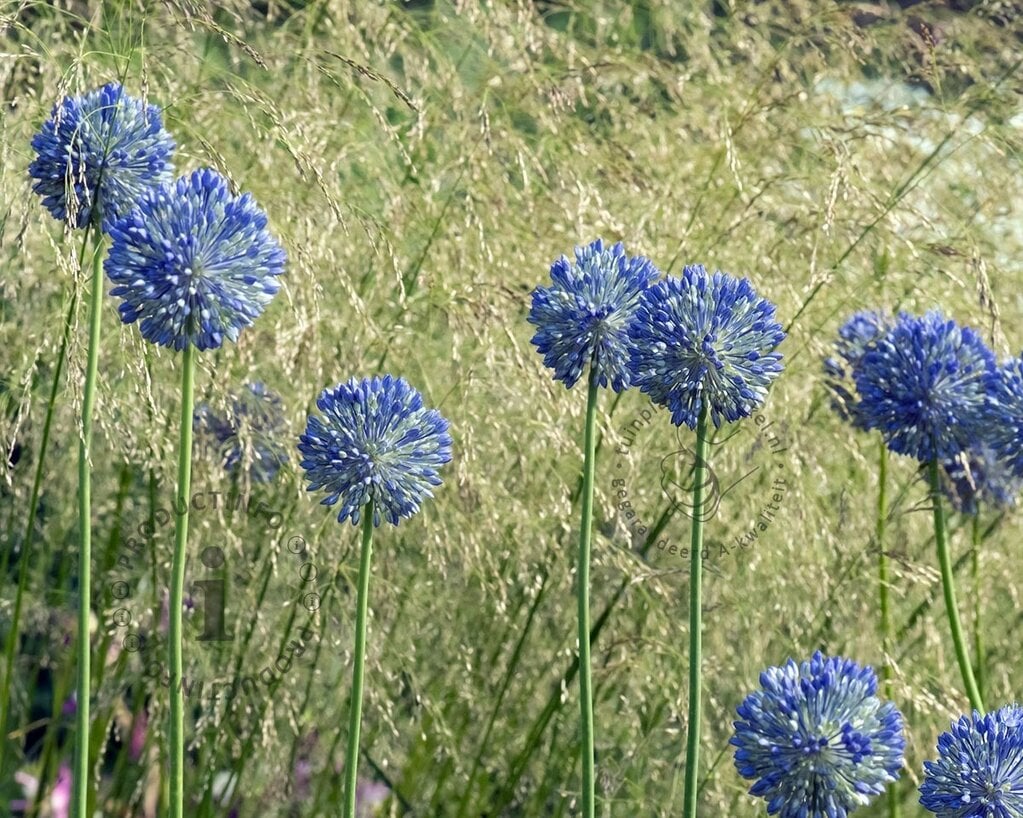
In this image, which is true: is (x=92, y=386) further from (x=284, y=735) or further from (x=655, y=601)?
(x=284, y=735)

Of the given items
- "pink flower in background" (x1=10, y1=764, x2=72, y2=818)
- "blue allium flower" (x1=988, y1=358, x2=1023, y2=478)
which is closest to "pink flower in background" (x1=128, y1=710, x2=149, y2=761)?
"pink flower in background" (x1=10, y1=764, x2=72, y2=818)

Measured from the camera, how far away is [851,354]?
1776mm

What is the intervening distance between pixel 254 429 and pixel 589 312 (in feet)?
2.12

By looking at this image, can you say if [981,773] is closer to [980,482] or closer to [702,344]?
[702,344]

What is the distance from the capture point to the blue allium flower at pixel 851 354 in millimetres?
1762

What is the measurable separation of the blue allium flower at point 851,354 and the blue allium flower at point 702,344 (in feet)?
1.71

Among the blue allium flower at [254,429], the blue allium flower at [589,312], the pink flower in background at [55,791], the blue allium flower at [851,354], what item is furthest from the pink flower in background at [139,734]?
the blue allium flower at [589,312]

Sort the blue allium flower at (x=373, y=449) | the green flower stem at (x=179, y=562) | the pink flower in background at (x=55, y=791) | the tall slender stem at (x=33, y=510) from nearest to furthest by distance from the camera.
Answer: the green flower stem at (x=179, y=562) < the blue allium flower at (x=373, y=449) < the tall slender stem at (x=33, y=510) < the pink flower in background at (x=55, y=791)

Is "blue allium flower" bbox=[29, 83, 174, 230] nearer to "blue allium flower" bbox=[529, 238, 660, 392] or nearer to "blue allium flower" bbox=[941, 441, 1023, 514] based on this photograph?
"blue allium flower" bbox=[529, 238, 660, 392]

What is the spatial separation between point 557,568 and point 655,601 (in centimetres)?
14

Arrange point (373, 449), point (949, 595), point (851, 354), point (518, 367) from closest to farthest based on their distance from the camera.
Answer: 1. point (373, 449)
2. point (949, 595)
3. point (518, 367)
4. point (851, 354)

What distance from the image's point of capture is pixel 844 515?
2023 mm

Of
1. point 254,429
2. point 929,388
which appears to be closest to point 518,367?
point 254,429

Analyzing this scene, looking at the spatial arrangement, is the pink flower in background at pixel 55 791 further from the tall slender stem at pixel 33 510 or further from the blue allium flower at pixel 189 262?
the blue allium flower at pixel 189 262
